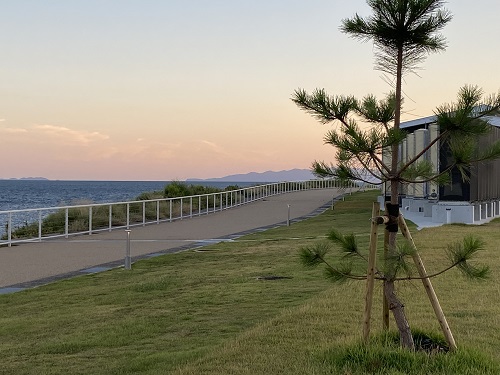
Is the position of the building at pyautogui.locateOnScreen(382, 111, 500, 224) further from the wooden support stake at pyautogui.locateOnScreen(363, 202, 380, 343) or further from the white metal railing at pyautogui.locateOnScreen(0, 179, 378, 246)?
the wooden support stake at pyautogui.locateOnScreen(363, 202, 380, 343)

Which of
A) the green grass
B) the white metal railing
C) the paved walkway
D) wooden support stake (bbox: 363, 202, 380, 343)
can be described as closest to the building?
the white metal railing

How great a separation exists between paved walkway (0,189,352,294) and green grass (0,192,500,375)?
1069 millimetres

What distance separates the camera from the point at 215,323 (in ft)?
26.1

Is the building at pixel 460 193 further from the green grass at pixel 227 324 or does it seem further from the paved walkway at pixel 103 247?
the green grass at pixel 227 324

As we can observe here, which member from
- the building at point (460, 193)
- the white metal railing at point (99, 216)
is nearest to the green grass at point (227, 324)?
the white metal railing at point (99, 216)

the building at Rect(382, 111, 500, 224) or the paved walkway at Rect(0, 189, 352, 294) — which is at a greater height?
the building at Rect(382, 111, 500, 224)

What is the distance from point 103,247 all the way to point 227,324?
9977 millimetres

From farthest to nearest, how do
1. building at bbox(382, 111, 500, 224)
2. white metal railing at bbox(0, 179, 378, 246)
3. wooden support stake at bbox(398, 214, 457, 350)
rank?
building at bbox(382, 111, 500, 224) < white metal railing at bbox(0, 179, 378, 246) < wooden support stake at bbox(398, 214, 457, 350)

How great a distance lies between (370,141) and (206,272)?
698cm

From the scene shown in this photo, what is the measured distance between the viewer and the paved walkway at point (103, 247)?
12828 mm

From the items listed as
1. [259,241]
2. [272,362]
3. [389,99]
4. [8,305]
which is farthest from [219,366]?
[259,241]

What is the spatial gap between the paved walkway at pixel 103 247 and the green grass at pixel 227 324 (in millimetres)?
1069

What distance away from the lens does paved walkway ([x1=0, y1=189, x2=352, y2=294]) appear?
42.1 feet

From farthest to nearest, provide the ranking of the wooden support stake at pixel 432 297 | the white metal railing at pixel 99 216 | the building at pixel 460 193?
the building at pixel 460 193
the white metal railing at pixel 99 216
the wooden support stake at pixel 432 297
